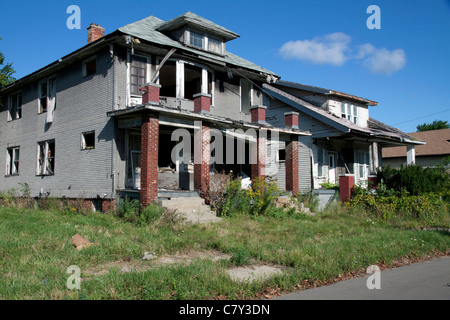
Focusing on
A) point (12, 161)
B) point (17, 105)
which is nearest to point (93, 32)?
point (17, 105)

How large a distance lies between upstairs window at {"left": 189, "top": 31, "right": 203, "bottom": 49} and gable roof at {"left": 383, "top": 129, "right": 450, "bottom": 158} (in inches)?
1010

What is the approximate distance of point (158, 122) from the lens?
13562 millimetres

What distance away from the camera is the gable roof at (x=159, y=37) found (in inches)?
610

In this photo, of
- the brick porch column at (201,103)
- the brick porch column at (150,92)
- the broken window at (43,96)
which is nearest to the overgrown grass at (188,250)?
the brick porch column at (150,92)

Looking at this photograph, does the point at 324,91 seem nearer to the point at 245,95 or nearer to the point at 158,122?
the point at 245,95

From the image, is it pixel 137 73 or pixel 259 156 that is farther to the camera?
pixel 259 156

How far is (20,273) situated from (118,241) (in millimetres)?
2606

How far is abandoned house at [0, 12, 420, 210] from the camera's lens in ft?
48.6

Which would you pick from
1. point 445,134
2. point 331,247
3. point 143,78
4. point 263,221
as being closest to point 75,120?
point 143,78

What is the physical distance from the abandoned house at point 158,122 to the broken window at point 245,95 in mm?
68

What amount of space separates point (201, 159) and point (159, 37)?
583cm

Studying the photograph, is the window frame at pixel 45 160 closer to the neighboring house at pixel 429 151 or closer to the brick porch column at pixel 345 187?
the brick porch column at pixel 345 187
